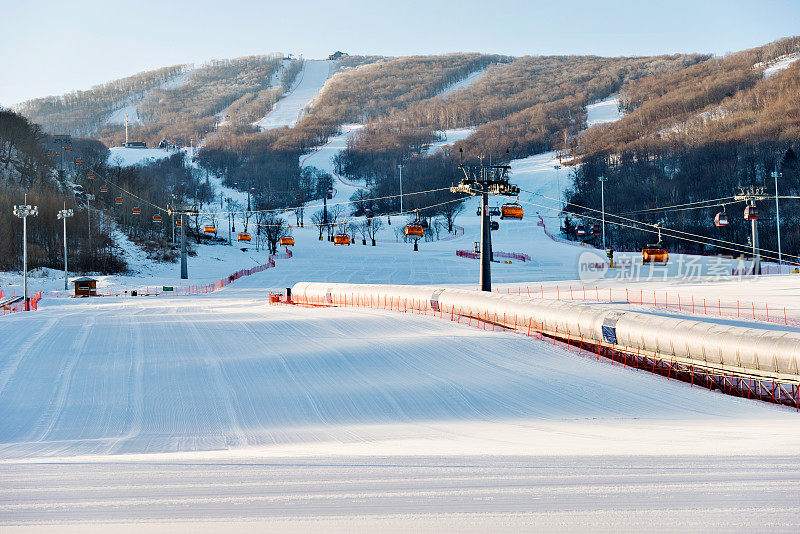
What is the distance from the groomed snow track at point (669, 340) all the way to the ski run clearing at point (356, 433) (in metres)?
1.45

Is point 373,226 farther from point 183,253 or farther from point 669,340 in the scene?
point 669,340

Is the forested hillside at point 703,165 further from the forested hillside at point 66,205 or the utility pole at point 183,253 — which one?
the forested hillside at point 66,205

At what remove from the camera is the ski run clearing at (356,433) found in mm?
6762

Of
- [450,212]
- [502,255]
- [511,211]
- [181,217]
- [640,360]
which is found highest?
[450,212]

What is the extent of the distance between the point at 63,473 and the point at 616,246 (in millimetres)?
107359

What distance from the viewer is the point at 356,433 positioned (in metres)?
12.6

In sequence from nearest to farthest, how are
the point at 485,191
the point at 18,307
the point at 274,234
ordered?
the point at 485,191
the point at 18,307
the point at 274,234

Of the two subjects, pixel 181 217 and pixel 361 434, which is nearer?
pixel 361 434

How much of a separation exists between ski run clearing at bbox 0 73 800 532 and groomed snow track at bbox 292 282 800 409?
145cm

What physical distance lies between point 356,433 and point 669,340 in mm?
11793

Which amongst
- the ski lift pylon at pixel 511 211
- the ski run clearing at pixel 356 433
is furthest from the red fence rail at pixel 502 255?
the ski run clearing at pixel 356 433

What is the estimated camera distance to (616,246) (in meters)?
108

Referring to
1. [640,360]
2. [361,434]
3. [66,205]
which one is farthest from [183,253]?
[361,434]

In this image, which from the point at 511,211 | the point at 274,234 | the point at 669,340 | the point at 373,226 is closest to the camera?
the point at 669,340
